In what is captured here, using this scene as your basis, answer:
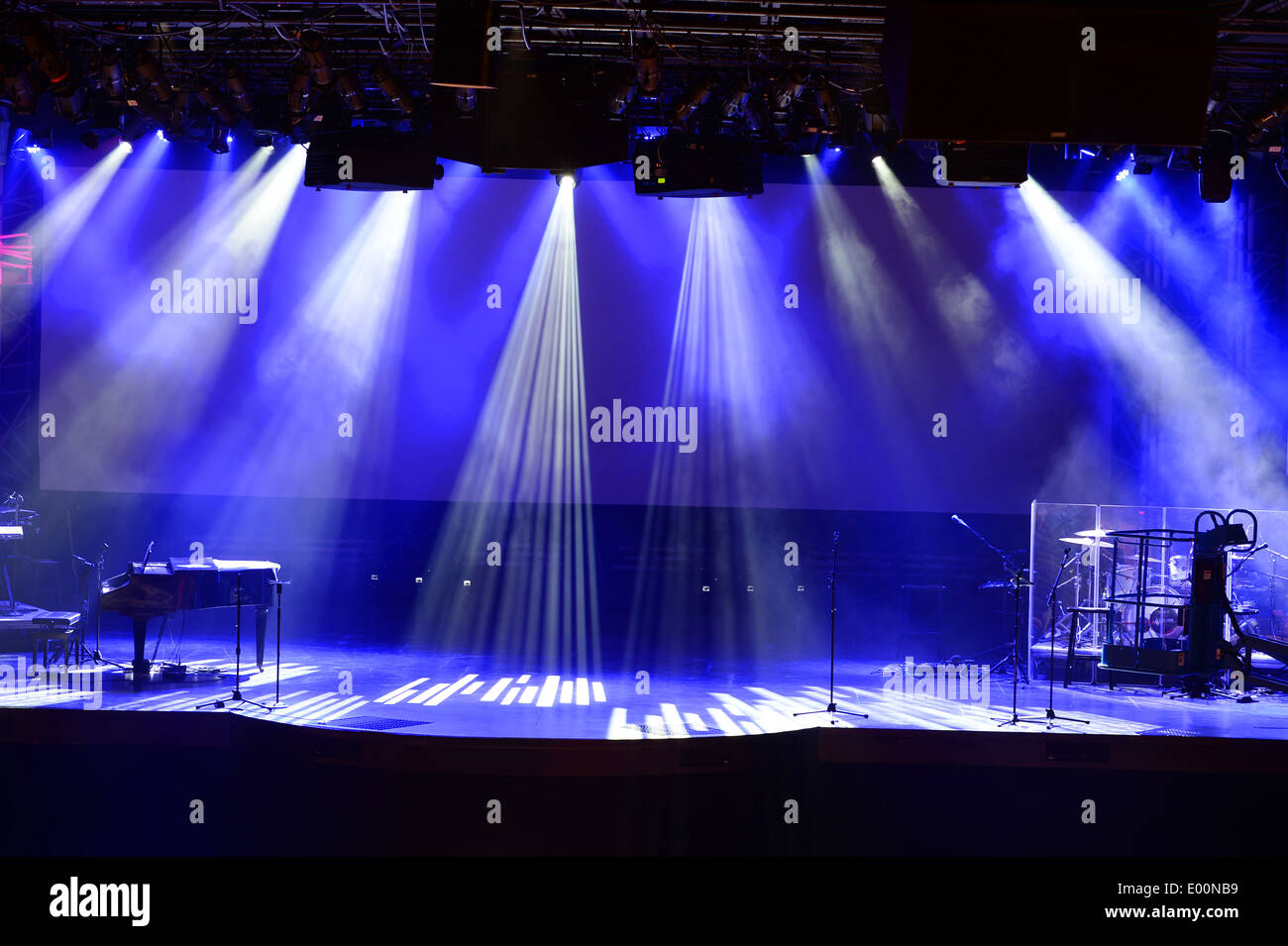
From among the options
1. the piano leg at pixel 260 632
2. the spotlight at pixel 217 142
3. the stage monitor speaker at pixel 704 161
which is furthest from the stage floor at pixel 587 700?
the spotlight at pixel 217 142

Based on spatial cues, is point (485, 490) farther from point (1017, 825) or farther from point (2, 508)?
point (1017, 825)

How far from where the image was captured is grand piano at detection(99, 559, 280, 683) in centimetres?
703

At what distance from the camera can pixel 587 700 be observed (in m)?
7.14

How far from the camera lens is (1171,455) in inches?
392

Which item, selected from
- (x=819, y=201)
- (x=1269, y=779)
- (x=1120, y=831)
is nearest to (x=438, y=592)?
(x=819, y=201)

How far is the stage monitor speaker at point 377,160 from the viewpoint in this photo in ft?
26.5

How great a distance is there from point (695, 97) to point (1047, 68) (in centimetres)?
307

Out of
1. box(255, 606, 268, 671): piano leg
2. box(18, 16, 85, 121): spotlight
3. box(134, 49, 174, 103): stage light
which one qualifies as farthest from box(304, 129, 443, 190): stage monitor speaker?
box(255, 606, 268, 671): piano leg

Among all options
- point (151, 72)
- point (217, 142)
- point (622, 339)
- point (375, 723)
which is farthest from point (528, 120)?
point (375, 723)

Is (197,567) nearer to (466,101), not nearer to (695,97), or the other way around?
(466,101)

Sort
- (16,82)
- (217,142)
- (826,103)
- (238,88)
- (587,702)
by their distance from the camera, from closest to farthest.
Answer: (587,702) → (16,82) → (826,103) → (238,88) → (217,142)

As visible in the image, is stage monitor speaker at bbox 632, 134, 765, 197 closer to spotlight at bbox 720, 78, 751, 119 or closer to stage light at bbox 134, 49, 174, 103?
spotlight at bbox 720, 78, 751, 119

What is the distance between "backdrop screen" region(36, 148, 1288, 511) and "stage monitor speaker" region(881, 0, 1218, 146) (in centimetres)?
430

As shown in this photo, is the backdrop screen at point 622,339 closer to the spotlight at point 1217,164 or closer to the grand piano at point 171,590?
the spotlight at point 1217,164
